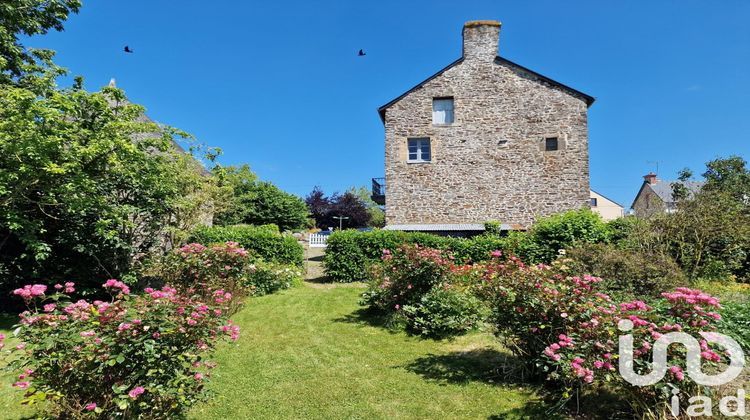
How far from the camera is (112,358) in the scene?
292 centimetres

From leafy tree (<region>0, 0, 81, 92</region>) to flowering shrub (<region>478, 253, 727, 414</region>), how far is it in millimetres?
10800

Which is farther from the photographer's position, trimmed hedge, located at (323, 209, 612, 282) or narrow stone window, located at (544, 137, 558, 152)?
narrow stone window, located at (544, 137, 558, 152)

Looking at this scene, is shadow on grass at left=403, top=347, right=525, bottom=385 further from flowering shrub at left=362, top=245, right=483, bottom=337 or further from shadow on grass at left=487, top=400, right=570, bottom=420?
flowering shrub at left=362, top=245, right=483, bottom=337

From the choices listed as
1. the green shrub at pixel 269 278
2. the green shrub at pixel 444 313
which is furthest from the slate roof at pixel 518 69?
the green shrub at pixel 444 313

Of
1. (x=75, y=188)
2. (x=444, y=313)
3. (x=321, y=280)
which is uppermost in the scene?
(x=75, y=188)

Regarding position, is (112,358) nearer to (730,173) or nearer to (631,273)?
(631,273)

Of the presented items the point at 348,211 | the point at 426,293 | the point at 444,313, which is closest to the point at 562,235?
the point at 426,293

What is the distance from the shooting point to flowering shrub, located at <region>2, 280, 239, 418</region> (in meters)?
2.98

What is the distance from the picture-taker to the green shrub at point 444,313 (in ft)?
21.4

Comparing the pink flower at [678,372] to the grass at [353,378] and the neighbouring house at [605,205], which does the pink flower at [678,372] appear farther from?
the neighbouring house at [605,205]

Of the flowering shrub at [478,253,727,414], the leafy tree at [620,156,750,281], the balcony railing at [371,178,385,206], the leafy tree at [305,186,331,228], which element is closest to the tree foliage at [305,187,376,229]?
the leafy tree at [305,186,331,228]

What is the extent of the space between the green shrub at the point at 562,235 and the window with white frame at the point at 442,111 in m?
8.18

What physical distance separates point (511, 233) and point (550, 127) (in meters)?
7.31

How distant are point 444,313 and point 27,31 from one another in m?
13.9
